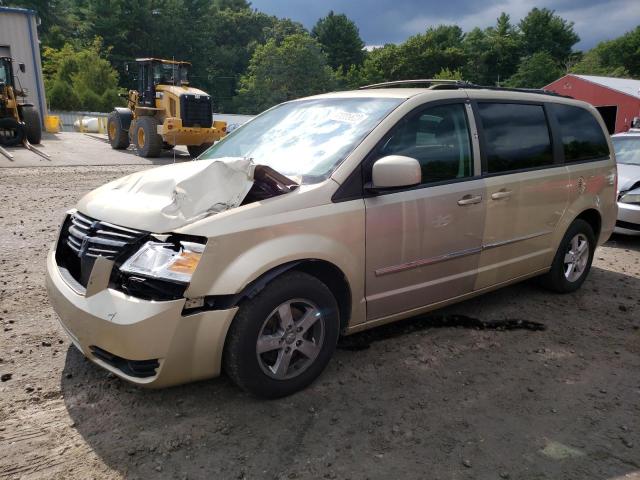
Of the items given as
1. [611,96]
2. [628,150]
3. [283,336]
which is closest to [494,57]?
[611,96]

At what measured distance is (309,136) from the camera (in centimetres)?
348

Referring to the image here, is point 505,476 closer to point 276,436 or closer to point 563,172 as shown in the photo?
point 276,436

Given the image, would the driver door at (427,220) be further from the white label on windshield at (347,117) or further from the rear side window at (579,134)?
the rear side window at (579,134)

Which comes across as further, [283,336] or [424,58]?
[424,58]

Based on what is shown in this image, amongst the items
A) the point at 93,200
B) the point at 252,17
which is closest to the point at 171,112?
the point at 93,200

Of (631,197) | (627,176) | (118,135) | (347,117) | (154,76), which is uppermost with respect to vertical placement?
(154,76)

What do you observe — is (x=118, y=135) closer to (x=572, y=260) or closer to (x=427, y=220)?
(x=572, y=260)

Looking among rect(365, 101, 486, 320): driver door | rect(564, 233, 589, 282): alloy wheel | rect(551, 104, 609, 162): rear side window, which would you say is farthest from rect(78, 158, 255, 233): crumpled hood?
rect(564, 233, 589, 282): alloy wheel

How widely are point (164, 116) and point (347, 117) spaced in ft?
47.6

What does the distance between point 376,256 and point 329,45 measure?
87.6 m

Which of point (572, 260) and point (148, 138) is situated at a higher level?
point (148, 138)

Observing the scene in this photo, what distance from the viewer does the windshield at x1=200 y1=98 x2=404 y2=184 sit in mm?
3184

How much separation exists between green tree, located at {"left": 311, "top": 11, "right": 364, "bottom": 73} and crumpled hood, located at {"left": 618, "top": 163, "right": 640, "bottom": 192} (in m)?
80.2

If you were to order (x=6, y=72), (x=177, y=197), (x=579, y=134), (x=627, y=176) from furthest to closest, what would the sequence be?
(x=6, y=72)
(x=627, y=176)
(x=579, y=134)
(x=177, y=197)
